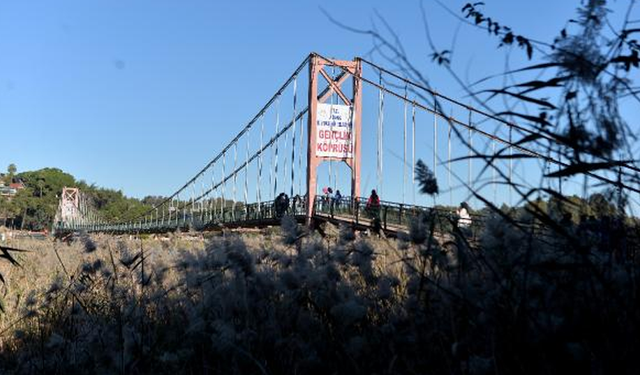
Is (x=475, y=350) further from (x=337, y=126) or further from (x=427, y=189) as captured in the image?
(x=337, y=126)

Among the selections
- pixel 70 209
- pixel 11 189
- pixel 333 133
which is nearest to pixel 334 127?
pixel 333 133

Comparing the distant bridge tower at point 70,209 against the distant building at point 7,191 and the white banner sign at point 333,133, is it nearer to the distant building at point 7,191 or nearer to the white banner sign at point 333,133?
the distant building at point 7,191

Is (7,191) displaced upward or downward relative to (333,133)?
upward

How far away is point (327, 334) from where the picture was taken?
199 cm

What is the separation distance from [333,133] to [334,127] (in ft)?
0.74

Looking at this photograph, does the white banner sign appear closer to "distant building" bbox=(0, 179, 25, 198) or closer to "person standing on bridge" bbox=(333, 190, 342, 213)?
"person standing on bridge" bbox=(333, 190, 342, 213)

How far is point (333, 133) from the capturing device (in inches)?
981

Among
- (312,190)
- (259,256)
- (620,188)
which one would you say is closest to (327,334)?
(259,256)

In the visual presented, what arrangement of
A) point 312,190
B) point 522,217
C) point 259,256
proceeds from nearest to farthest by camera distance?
point 522,217 < point 259,256 < point 312,190

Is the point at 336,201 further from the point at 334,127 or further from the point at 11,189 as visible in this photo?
the point at 11,189

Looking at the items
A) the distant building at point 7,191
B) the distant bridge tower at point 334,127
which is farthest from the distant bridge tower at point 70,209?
the distant bridge tower at point 334,127

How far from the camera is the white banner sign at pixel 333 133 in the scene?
80.4ft

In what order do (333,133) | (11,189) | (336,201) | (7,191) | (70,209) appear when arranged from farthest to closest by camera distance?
(11,189) < (7,191) < (70,209) < (333,133) < (336,201)

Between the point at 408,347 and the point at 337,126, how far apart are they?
23154 millimetres
